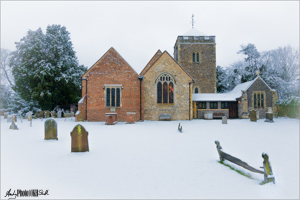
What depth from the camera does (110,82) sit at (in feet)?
73.1

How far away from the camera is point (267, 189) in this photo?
4395 millimetres

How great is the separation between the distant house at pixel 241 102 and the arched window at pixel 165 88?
213 inches

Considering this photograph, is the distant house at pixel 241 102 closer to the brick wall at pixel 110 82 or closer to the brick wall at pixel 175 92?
the brick wall at pixel 175 92

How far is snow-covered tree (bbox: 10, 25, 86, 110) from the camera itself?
30016 mm

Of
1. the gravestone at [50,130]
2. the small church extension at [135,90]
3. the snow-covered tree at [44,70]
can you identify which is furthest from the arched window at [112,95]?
the snow-covered tree at [44,70]

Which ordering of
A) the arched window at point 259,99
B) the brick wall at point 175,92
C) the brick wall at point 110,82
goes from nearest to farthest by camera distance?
the brick wall at point 110,82
the brick wall at point 175,92
the arched window at point 259,99

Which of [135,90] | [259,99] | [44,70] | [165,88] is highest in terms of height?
[44,70]

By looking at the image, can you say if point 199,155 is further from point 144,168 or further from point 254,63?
point 254,63

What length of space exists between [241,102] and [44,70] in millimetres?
29402

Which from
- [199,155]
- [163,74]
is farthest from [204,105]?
[199,155]

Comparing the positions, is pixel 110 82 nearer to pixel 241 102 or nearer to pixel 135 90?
pixel 135 90

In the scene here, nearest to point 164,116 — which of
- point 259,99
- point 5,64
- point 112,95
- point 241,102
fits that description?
point 112,95

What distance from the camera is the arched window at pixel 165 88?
76.1ft

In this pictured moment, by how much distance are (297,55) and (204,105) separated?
24801 millimetres
